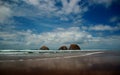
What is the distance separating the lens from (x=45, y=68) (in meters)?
2.65

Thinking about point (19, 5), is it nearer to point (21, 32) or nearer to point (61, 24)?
point (21, 32)

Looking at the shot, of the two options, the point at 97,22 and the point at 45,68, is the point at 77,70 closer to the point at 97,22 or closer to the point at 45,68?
the point at 45,68

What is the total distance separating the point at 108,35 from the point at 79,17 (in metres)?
0.85

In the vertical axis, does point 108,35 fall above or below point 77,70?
above

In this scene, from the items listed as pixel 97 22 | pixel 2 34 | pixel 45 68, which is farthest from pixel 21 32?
pixel 97 22

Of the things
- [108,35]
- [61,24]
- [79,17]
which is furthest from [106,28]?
[61,24]

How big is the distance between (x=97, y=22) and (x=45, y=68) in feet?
5.55

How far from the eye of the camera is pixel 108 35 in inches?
136

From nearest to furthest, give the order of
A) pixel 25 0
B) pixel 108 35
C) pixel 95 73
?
pixel 95 73, pixel 25 0, pixel 108 35

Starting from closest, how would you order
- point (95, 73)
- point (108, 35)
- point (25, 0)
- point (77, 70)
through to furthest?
point (95, 73), point (77, 70), point (25, 0), point (108, 35)

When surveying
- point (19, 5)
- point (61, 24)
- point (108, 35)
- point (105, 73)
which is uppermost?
point (19, 5)

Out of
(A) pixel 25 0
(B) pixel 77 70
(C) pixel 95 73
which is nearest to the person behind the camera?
(C) pixel 95 73

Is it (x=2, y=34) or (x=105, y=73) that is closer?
(x=105, y=73)

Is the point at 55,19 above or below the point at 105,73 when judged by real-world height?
above
